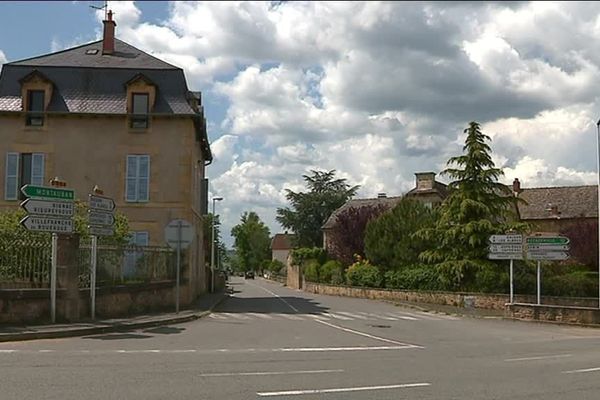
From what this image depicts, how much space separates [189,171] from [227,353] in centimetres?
2166

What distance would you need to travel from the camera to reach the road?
10.6 metres

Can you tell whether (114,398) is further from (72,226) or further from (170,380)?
(72,226)

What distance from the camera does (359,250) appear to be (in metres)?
61.1

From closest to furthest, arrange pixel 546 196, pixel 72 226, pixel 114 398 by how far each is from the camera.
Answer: pixel 114 398
pixel 72 226
pixel 546 196

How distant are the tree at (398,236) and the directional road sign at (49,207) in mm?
27388

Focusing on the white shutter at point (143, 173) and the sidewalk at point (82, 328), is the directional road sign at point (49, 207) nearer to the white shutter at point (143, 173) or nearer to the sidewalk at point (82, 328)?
the sidewalk at point (82, 328)

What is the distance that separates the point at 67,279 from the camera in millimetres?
21172

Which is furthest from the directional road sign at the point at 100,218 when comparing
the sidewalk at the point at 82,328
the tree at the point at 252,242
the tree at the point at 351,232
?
the tree at the point at 252,242

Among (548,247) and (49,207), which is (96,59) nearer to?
(49,207)

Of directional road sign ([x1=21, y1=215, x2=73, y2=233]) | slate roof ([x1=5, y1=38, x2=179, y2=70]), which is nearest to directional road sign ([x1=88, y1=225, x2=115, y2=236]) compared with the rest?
directional road sign ([x1=21, y1=215, x2=73, y2=233])

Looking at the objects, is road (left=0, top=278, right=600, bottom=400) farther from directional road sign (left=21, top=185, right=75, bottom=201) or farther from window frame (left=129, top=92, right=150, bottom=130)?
window frame (left=129, top=92, right=150, bottom=130)

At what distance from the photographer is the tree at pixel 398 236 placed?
1820 inches

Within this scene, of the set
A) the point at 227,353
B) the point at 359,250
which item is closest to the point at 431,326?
the point at 227,353

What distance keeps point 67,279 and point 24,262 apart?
1.28m
